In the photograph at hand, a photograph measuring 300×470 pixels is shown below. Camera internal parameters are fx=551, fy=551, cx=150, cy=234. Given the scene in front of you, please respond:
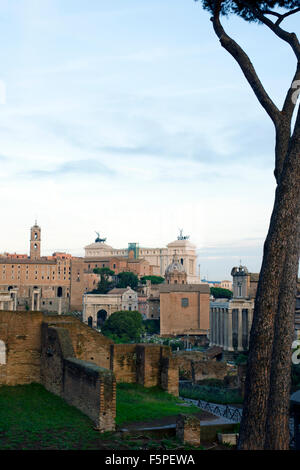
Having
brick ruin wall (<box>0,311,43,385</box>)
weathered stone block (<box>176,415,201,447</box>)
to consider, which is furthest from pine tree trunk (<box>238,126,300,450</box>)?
brick ruin wall (<box>0,311,43,385</box>)

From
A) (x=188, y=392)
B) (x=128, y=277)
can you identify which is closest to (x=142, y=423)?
(x=188, y=392)

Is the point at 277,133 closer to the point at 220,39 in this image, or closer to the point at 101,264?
the point at 220,39

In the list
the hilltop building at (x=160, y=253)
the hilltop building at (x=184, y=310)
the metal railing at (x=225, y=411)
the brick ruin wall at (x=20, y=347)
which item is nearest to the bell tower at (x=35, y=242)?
the hilltop building at (x=160, y=253)

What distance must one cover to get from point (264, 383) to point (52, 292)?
8407 centimetres

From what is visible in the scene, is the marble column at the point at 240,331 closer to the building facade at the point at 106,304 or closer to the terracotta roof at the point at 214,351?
the terracotta roof at the point at 214,351

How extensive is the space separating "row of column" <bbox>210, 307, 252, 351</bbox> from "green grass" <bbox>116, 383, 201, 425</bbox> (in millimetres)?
34659

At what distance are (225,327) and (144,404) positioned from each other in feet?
128

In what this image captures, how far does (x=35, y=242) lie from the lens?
95.8m

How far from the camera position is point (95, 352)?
13.9m

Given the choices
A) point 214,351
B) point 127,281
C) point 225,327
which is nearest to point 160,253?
point 127,281

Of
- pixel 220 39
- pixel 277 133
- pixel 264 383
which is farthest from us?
pixel 220 39

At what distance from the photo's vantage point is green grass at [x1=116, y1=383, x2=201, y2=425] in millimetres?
10898

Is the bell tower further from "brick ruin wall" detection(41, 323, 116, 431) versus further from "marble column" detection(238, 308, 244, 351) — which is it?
"brick ruin wall" detection(41, 323, 116, 431)

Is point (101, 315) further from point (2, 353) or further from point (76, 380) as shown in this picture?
point (76, 380)
